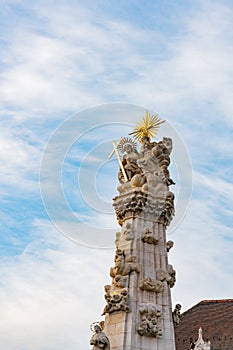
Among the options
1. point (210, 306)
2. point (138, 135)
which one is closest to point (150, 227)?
point (138, 135)

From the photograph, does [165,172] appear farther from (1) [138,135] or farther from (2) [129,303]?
(2) [129,303]

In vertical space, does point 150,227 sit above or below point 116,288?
above

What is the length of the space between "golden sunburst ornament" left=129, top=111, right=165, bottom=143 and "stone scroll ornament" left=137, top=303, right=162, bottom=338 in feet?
24.4

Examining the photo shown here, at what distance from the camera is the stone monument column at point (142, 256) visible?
14242mm

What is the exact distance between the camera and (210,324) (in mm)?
43094

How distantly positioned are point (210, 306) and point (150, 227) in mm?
31868

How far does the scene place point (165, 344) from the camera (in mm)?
14383

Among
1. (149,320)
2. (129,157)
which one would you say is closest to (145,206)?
(129,157)

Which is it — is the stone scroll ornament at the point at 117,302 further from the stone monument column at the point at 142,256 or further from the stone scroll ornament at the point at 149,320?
the stone scroll ornament at the point at 149,320

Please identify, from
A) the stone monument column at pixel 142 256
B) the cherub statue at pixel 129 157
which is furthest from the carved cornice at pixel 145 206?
the cherub statue at pixel 129 157

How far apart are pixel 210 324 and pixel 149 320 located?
31.1m

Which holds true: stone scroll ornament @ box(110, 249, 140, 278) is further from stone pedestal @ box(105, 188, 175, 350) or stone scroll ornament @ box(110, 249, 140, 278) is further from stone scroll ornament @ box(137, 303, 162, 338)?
stone scroll ornament @ box(137, 303, 162, 338)

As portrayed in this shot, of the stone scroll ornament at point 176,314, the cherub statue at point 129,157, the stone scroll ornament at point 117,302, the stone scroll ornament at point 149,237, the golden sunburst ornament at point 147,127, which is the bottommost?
the stone scroll ornament at point 117,302

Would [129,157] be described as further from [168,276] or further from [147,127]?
[168,276]
